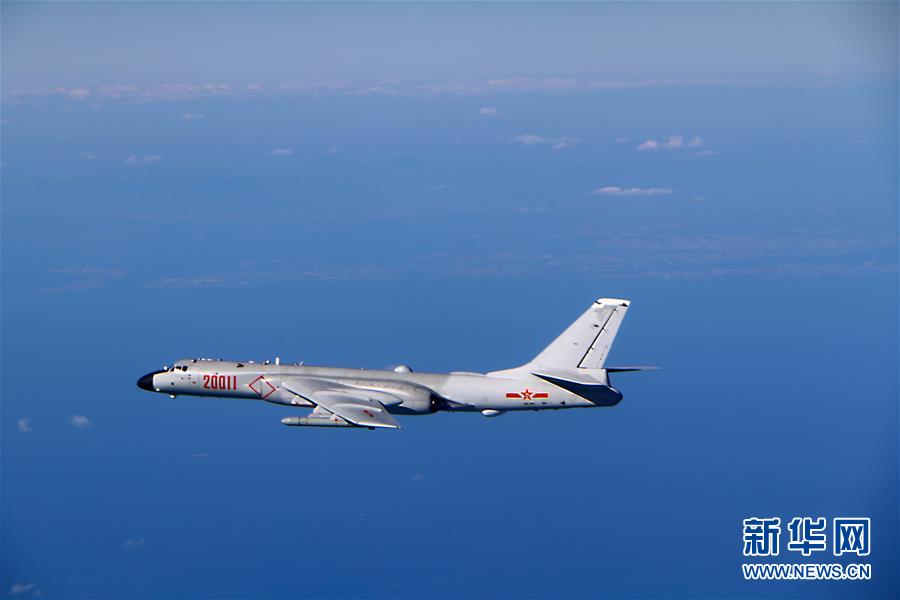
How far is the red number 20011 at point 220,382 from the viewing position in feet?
256

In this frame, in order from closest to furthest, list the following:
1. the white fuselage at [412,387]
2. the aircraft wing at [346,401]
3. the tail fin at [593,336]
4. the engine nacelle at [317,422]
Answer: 1. the aircraft wing at [346,401]
2. the engine nacelle at [317,422]
3. the tail fin at [593,336]
4. the white fuselage at [412,387]

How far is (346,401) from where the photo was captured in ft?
239

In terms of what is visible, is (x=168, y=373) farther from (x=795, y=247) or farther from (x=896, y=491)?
(x=795, y=247)

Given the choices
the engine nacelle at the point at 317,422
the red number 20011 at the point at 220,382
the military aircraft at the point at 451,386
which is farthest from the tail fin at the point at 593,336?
the red number 20011 at the point at 220,382

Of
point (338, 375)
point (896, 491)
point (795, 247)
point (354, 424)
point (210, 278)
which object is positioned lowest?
point (354, 424)

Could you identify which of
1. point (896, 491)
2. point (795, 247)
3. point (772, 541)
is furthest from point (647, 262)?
point (772, 541)

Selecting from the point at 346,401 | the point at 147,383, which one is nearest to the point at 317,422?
the point at 346,401

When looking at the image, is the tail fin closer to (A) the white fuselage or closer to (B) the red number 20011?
(A) the white fuselage

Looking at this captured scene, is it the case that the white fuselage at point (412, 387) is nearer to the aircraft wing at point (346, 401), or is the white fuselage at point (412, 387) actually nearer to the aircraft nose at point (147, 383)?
the aircraft wing at point (346, 401)

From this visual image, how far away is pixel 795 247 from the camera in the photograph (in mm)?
188500

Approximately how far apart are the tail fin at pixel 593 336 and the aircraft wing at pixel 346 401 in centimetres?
1063

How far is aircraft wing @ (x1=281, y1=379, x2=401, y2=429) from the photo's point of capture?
2734 inches

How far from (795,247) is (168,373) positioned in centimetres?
13057

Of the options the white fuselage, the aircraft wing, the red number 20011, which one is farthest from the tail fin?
the red number 20011
